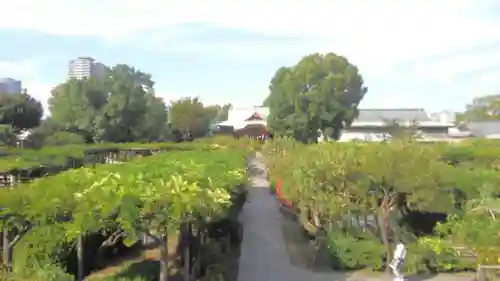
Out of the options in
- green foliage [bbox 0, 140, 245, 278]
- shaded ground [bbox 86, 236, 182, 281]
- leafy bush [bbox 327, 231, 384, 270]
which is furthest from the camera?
leafy bush [bbox 327, 231, 384, 270]

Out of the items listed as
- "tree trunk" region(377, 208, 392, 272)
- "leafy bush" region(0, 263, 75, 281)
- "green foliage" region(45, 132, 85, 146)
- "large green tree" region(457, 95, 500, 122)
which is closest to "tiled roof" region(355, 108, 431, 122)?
"large green tree" region(457, 95, 500, 122)

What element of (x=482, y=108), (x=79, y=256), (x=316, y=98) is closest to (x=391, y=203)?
(x=79, y=256)

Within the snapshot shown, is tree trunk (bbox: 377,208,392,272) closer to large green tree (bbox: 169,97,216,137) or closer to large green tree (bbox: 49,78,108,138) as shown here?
large green tree (bbox: 49,78,108,138)

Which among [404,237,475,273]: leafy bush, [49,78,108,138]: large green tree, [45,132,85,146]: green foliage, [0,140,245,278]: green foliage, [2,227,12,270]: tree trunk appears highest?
[49,78,108,138]: large green tree

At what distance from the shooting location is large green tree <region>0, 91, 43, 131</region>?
2266 inches

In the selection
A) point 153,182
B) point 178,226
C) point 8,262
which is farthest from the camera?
point 8,262

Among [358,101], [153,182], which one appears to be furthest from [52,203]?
[358,101]

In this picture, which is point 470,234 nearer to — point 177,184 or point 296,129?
point 177,184

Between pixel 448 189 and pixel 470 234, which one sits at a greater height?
pixel 448 189

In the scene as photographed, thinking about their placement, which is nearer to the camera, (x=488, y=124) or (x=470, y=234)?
(x=470, y=234)

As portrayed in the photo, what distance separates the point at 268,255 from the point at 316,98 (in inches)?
1570

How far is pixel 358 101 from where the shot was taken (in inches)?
2441

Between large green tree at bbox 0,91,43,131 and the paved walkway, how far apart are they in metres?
A: 35.0

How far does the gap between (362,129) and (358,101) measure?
21.8 feet
